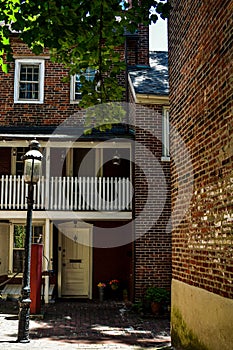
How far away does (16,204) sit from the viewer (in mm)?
14969

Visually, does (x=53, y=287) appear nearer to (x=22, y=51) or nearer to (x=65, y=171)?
(x=65, y=171)

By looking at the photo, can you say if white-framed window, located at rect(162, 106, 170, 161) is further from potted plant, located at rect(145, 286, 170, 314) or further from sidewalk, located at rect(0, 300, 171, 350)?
sidewalk, located at rect(0, 300, 171, 350)

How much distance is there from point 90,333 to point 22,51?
34.5 feet

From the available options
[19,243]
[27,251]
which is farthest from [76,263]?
[27,251]

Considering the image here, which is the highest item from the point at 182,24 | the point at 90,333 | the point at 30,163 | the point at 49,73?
the point at 49,73

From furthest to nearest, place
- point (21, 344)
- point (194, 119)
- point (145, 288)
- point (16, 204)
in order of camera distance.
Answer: point (16, 204) → point (145, 288) → point (21, 344) → point (194, 119)

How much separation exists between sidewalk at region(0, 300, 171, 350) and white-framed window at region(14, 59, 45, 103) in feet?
22.8

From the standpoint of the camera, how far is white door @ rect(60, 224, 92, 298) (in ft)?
53.6

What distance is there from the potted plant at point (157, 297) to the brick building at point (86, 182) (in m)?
0.44

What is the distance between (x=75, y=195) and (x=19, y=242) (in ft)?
10.8

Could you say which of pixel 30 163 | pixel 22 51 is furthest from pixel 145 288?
pixel 22 51

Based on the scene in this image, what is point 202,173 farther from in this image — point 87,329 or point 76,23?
point 87,329

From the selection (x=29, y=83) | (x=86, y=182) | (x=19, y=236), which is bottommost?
(x=19, y=236)

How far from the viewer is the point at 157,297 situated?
12688 millimetres
